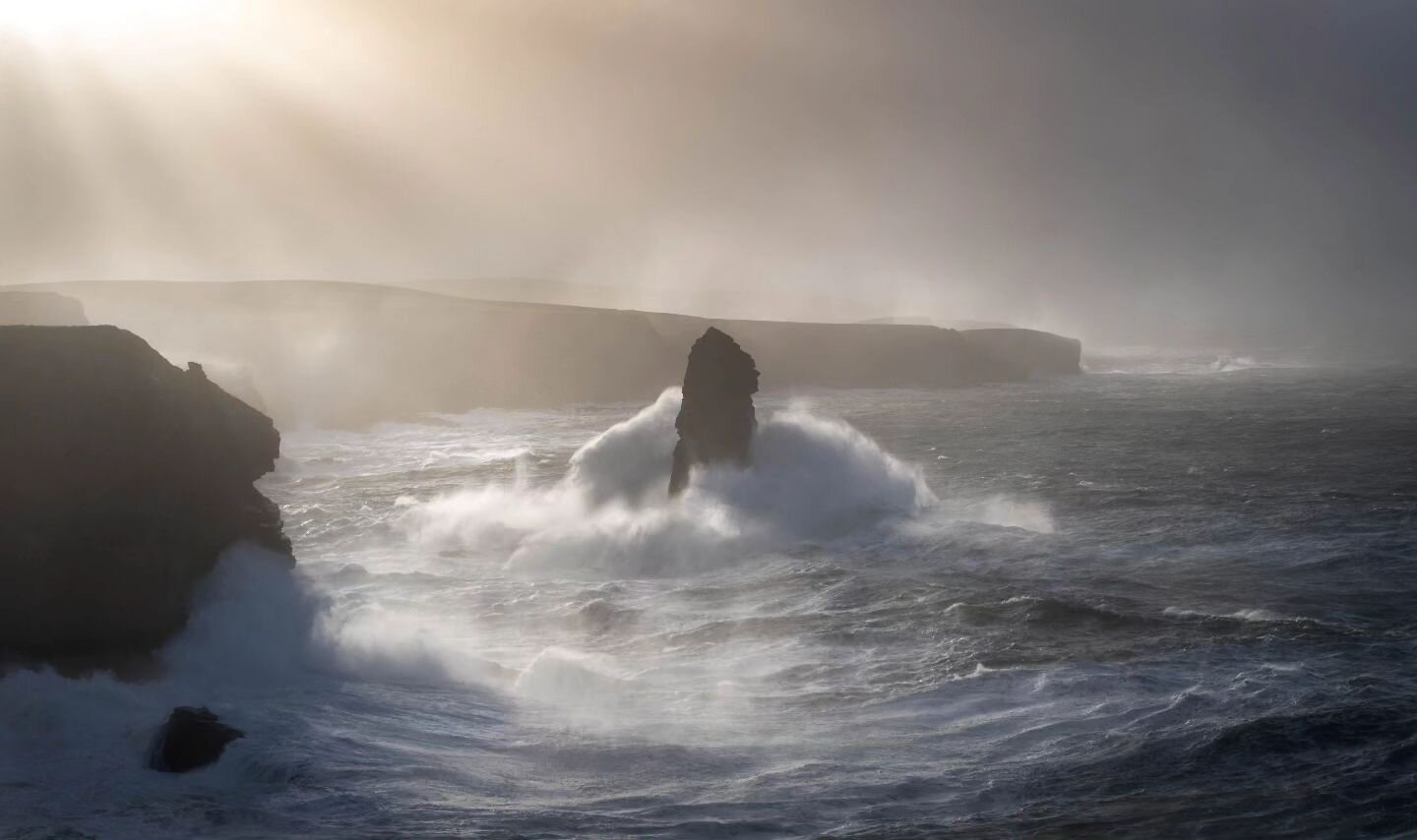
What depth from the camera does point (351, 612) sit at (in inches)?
800

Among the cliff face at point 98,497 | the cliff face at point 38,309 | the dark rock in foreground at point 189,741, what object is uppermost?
the cliff face at point 38,309

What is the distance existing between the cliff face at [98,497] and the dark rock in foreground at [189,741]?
218 centimetres

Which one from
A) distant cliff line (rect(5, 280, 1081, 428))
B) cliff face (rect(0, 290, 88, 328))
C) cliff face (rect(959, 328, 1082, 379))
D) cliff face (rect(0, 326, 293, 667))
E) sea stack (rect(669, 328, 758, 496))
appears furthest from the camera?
cliff face (rect(959, 328, 1082, 379))

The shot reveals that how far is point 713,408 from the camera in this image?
33.6 meters

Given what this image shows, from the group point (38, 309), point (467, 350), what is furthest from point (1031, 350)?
point (38, 309)

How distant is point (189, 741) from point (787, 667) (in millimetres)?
8821

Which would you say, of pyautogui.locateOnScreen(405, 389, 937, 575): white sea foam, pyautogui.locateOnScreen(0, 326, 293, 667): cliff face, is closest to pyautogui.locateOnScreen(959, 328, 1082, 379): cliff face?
pyautogui.locateOnScreen(405, 389, 937, 575): white sea foam

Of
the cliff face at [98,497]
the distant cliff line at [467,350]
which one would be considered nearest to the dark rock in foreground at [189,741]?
the cliff face at [98,497]

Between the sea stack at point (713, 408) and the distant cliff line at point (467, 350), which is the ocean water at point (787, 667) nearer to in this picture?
the sea stack at point (713, 408)

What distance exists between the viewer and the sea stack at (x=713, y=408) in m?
32.7

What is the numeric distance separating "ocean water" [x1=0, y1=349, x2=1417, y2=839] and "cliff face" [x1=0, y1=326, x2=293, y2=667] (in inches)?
27.4

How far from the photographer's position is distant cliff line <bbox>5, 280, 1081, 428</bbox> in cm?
7025

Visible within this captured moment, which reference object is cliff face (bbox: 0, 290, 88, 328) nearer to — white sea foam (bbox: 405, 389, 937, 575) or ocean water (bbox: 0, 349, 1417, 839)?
ocean water (bbox: 0, 349, 1417, 839)

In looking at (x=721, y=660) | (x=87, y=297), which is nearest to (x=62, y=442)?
(x=721, y=660)
